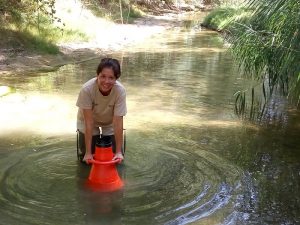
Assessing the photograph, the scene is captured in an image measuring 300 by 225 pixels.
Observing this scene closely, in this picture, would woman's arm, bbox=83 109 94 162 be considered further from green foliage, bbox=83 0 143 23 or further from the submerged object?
green foliage, bbox=83 0 143 23

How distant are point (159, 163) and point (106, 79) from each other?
146 cm

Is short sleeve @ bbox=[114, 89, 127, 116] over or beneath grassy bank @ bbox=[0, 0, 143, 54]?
beneath

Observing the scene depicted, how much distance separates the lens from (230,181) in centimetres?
495

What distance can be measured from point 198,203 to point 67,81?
6.52 metres

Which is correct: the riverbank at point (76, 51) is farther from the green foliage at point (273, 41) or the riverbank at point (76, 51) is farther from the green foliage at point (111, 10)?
the green foliage at point (273, 41)

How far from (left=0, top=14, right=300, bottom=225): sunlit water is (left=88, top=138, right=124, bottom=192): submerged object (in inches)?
3.3

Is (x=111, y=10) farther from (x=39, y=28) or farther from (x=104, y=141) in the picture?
(x=104, y=141)

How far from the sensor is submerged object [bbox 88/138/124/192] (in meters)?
4.51

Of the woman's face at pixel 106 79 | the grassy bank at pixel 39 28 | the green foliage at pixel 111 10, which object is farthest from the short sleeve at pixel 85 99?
the green foliage at pixel 111 10

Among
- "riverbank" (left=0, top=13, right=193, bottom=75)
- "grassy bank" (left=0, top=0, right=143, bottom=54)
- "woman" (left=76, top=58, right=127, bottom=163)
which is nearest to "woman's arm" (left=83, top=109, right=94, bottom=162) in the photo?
"woman" (left=76, top=58, right=127, bottom=163)

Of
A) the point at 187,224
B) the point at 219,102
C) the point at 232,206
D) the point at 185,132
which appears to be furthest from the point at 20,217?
the point at 219,102

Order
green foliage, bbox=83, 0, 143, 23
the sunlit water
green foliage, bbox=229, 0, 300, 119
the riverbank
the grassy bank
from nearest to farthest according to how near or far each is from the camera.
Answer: the sunlit water → green foliage, bbox=229, 0, 300, 119 → the riverbank → the grassy bank → green foliage, bbox=83, 0, 143, 23

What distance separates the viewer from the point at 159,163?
5.38 metres

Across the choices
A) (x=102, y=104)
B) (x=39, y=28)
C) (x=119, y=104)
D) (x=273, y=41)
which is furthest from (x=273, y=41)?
(x=39, y=28)
